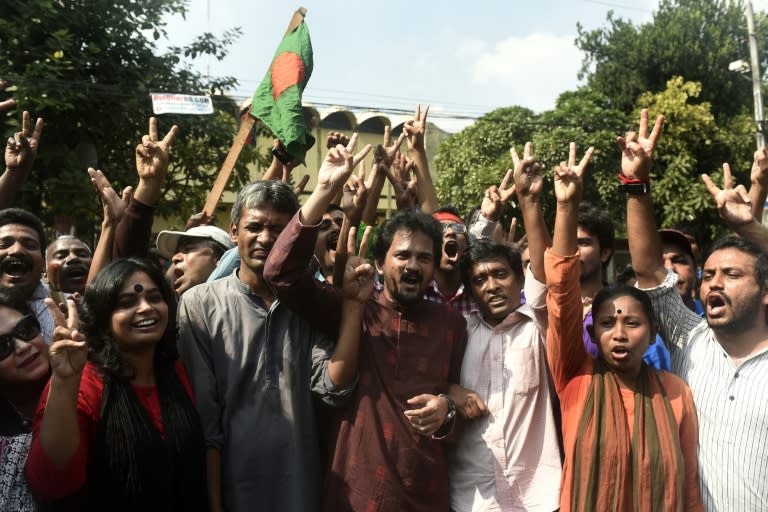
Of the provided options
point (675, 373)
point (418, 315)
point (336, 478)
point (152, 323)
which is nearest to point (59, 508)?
point (152, 323)

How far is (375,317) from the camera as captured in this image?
10.4 ft

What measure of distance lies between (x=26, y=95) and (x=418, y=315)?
22.7ft

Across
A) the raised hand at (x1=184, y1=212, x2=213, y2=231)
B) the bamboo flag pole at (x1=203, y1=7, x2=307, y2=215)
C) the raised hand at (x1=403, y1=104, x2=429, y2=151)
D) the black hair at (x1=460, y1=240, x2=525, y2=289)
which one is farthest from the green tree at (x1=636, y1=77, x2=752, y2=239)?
the black hair at (x1=460, y1=240, x2=525, y2=289)

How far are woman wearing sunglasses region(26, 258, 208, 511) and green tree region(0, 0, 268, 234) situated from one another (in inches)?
A: 242

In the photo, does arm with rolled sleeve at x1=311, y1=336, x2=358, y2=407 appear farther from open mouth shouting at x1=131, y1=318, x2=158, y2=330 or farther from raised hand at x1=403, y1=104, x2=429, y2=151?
raised hand at x1=403, y1=104, x2=429, y2=151

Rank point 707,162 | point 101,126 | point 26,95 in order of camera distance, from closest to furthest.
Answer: point 26,95 < point 101,126 < point 707,162

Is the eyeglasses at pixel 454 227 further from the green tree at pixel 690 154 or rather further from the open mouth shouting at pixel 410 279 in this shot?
the green tree at pixel 690 154

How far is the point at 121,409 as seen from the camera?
2631 mm

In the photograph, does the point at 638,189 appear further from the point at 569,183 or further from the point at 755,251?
the point at 755,251

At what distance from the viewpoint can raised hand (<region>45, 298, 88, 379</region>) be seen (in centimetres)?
239

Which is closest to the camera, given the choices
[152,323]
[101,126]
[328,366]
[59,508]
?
[59,508]

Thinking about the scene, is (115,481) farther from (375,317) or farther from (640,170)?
(640,170)

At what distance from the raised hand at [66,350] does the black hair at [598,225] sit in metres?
2.54

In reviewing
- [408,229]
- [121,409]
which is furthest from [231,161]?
[121,409]
